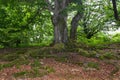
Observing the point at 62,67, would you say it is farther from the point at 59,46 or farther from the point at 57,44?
the point at 57,44

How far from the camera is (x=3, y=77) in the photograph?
10.9m

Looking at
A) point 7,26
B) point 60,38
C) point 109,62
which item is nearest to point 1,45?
point 7,26

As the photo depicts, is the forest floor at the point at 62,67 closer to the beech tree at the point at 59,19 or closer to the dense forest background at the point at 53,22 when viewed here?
the beech tree at the point at 59,19

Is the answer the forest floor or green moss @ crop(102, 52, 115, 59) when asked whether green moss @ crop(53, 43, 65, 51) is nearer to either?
the forest floor

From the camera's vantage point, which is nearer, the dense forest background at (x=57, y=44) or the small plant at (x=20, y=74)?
the small plant at (x=20, y=74)

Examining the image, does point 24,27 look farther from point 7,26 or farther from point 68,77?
point 68,77

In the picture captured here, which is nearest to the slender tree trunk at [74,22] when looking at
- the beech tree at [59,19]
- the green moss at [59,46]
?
the beech tree at [59,19]

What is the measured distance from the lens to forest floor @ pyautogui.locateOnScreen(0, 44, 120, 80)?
433 inches

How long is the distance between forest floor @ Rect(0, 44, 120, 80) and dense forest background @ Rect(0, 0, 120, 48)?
2471mm

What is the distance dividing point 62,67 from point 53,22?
4339 millimetres

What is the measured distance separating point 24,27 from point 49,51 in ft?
22.8

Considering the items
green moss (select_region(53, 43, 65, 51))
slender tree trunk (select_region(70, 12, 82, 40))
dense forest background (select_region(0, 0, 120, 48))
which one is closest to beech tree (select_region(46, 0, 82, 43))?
dense forest background (select_region(0, 0, 120, 48))

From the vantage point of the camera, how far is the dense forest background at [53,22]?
52.2 feet

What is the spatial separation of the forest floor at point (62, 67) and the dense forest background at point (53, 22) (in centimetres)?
247
